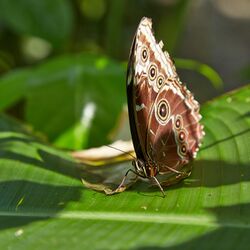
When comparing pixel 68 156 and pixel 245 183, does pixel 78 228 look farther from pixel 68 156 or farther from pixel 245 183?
pixel 68 156

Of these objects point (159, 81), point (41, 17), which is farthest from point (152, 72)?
point (41, 17)

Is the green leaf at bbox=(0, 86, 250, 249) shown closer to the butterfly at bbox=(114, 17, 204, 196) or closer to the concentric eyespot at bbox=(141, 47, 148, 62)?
the butterfly at bbox=(114, 17, 204, 196)

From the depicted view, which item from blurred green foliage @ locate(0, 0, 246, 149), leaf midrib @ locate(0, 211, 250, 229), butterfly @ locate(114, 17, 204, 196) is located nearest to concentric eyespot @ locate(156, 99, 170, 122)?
butterfly @ locate(114, 17, 204, 196)

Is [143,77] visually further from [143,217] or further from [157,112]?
[143,217]

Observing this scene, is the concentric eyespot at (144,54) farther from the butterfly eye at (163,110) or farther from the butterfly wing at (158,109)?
the butterfly eye at (163,110)

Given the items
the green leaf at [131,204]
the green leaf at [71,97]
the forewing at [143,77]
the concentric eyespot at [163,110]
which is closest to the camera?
the green leaf at [131,204]

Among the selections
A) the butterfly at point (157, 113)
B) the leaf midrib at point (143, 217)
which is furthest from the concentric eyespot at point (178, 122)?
the leaf midrib at point (143, 217)
